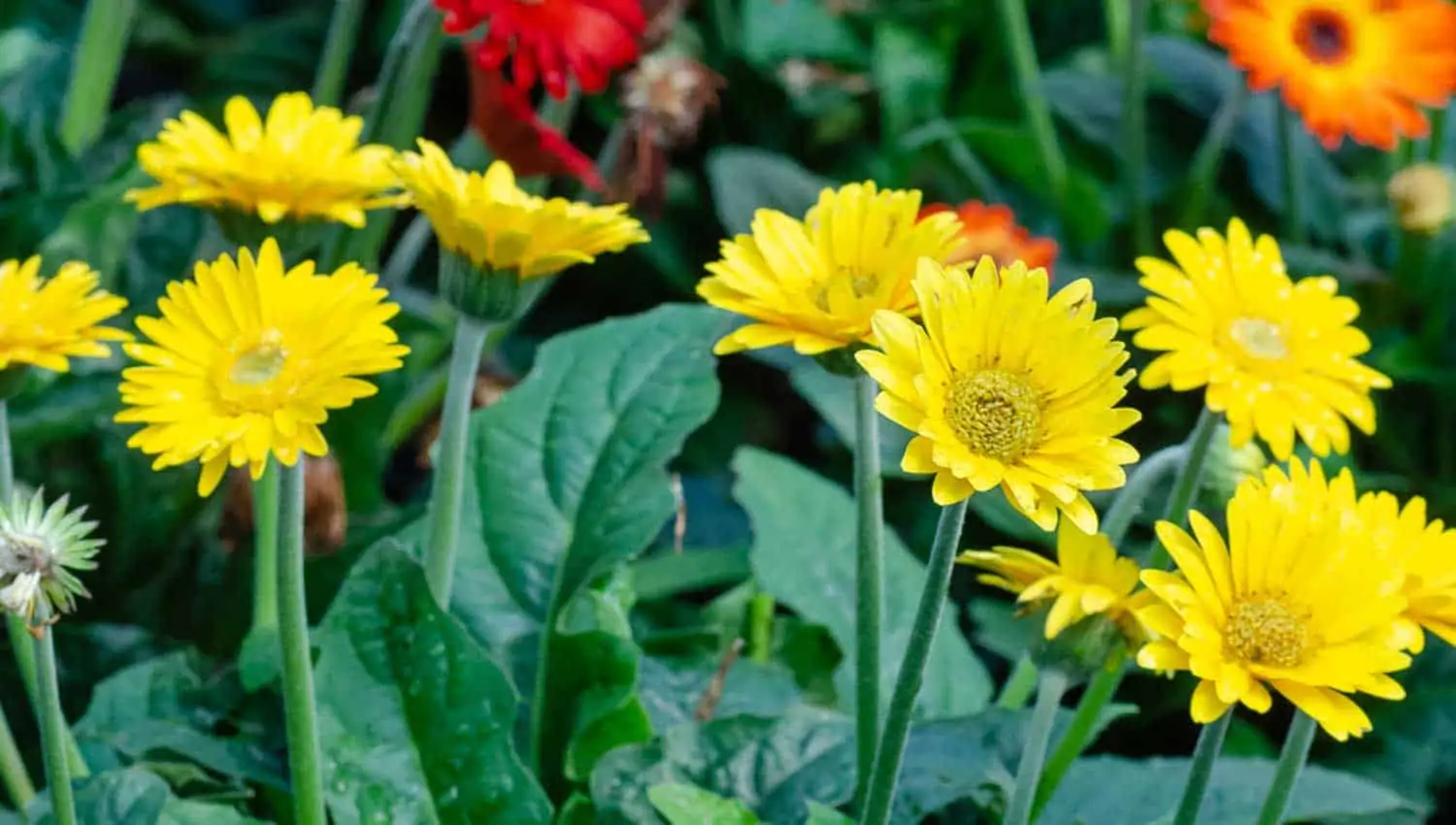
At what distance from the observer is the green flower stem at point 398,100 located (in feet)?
2.74

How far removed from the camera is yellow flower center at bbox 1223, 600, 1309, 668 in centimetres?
45

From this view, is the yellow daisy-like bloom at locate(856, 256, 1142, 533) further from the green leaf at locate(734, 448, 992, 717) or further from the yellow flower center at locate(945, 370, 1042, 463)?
the green leaf at locate(734, 448, 992, 717)

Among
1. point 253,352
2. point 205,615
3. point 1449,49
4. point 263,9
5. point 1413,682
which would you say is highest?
point 1449,49

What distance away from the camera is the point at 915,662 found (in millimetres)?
485

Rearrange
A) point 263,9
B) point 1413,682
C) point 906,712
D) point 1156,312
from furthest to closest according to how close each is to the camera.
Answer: point 263,9 < point 1413,682 < point 1156,312 < point 906,712

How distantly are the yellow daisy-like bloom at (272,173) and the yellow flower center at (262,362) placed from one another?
12 centimetres

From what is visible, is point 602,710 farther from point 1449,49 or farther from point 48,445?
point 1449,49

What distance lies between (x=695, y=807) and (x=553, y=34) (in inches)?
17.8

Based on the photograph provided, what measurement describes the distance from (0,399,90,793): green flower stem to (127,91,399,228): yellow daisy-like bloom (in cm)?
12

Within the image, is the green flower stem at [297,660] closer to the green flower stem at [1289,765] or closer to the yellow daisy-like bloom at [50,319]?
the yellow daisy-like bloom at [50,319]

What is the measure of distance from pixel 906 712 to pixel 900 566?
375mm

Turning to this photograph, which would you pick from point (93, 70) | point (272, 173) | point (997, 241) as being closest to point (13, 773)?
point (272, 173)

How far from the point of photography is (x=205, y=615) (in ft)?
3.13

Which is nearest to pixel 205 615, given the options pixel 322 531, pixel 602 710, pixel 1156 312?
pixel 322 531
